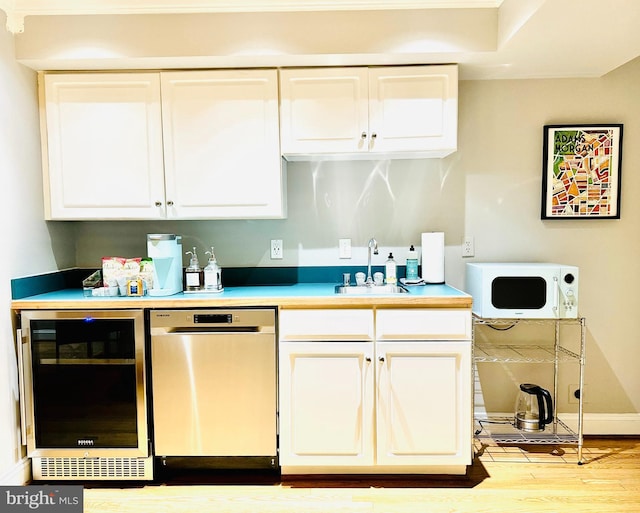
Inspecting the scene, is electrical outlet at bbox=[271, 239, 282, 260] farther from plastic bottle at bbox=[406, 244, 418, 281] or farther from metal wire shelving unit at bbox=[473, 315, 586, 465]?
metal wire shelving unit at bbox=[473, 315, 586, 465]

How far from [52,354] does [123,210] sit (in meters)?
0.78

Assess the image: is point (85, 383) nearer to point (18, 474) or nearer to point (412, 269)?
point (18, 474)

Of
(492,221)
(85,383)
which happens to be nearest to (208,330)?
(85,383)

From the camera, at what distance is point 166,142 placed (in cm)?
234

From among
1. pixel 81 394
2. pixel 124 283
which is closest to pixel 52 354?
pixel 81 394

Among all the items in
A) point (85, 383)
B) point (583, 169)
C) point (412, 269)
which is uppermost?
point (583, 169)

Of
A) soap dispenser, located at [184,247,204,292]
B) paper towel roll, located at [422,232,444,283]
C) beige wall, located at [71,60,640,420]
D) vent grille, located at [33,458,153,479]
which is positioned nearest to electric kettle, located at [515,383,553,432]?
beige wall, located at [71,60,640,420]

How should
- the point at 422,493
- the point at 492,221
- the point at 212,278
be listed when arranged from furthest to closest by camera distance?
the point at 492,221
the point at 212,278
the point at 422,493

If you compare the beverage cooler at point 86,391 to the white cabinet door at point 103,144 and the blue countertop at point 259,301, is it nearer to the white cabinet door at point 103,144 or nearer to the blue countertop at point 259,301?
the blue countertop at point 259,301

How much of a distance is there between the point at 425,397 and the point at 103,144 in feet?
6.74

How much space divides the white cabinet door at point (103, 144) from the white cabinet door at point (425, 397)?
4.72 feet

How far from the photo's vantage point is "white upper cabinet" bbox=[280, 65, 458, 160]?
2293mm

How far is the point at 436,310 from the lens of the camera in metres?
2.13

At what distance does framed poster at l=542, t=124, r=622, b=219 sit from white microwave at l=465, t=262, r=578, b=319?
0.51 metres
